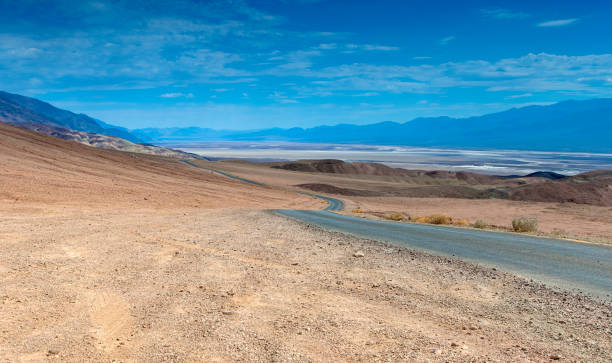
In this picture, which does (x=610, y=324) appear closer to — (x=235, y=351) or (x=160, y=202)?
(x=235, y=351)

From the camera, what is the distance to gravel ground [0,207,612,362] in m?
5.28

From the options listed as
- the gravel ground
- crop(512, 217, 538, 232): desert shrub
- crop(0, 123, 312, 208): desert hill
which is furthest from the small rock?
crop(0, 123, 312, 208): desert hill

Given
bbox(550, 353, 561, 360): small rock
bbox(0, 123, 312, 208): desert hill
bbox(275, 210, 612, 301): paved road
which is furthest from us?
bbox(0, 123, 312, 208): desert hill

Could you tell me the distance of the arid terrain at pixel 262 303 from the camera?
5.30 m

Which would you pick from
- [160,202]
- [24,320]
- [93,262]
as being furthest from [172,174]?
[24,320]

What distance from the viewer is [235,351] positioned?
5277mm

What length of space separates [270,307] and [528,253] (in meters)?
8.40

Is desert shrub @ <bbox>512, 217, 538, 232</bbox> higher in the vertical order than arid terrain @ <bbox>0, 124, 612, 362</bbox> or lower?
lower

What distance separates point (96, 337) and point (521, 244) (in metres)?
12.5

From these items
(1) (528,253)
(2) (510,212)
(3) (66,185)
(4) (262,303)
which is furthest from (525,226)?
(3) (66,185)

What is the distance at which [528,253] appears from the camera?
11938 mm

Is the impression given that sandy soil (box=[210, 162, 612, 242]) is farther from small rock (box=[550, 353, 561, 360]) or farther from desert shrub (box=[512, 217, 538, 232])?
small rock (box=[550, 353, 561, 360])

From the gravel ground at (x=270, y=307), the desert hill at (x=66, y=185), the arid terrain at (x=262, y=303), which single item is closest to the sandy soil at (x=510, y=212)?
the desert hill at (x=66, y=185)

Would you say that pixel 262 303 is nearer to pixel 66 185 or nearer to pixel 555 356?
pixel 555 356
